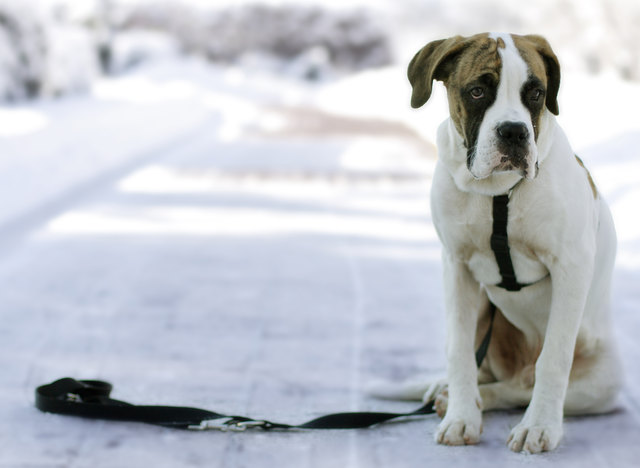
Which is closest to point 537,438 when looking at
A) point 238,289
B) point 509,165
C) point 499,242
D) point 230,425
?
point 499,242

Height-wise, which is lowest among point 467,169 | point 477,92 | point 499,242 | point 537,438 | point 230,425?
point 230,425

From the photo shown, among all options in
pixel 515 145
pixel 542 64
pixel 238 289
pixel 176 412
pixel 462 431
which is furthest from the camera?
pixel 238 289

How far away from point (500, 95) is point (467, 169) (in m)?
0.23

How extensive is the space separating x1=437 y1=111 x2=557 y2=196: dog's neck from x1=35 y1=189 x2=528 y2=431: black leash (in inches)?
9.2

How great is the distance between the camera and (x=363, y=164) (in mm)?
10297

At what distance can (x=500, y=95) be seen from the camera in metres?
2.20

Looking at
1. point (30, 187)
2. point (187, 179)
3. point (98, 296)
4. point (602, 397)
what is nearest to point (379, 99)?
point (187, 179)

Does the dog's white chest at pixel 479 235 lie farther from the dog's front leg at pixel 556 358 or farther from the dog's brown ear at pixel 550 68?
the dog's brown ear at pixel 550 68

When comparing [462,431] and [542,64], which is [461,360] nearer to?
[462,431]

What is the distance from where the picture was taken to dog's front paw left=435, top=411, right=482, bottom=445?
7.88 feet

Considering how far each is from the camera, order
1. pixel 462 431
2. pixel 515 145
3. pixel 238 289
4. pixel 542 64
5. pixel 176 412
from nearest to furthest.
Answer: pixel 515 145
pixel 542 64
pixel 462 431
pixel 176 412
pixel 238 289

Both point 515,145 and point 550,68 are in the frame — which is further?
point 550,68

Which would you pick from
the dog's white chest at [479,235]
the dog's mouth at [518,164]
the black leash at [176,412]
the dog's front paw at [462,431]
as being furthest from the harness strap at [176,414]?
the dog's mouth at [518,164]

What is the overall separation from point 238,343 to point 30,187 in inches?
159
